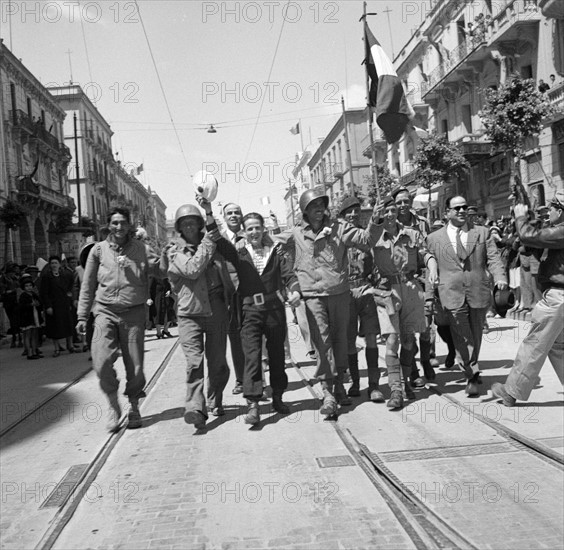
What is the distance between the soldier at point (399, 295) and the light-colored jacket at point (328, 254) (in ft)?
1.24

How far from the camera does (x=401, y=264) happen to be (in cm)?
618

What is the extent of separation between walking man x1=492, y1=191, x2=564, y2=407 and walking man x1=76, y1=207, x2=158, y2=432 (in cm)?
328

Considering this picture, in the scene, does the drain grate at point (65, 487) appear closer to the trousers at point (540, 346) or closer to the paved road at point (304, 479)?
the paved road at point (304, 479)

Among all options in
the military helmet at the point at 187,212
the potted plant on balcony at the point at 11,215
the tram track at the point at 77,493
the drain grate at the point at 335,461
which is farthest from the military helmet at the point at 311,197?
the potted plant on balcony at the point at 11,215

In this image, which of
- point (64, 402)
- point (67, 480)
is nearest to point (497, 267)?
point (67, 480)

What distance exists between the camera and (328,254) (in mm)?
5762

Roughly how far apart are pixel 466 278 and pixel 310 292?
158 cm

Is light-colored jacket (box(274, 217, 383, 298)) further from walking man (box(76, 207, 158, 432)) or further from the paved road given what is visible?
walking man (box(76, 207, 158, 432))

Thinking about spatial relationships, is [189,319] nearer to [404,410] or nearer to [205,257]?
[205,257]

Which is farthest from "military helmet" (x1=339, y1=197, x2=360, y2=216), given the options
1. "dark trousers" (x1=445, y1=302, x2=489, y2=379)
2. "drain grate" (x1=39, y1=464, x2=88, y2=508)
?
"drain grate" (x1=39, y1=464, x2=88, y2=508)

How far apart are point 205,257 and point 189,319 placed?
24.5 inches

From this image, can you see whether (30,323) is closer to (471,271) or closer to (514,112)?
(471,271)

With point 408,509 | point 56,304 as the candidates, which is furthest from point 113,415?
point 56,304

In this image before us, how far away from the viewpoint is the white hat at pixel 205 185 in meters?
5.34
